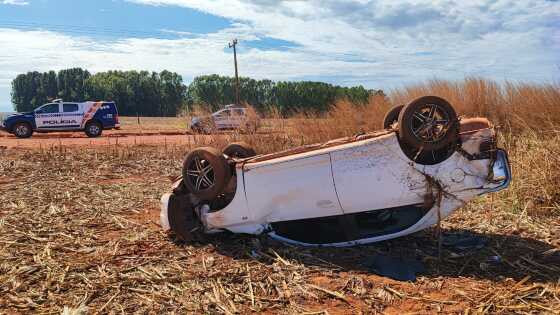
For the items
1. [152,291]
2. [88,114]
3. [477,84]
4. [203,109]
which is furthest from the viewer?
[88,114]

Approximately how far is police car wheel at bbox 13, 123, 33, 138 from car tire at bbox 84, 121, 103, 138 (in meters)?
2.55

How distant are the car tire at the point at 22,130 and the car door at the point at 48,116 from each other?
0.48 meters

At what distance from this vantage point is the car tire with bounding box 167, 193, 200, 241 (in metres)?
5.00

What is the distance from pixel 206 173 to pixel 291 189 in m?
0.87

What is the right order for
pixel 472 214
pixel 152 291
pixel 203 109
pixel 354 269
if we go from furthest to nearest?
1. pixel 203 109
2. pixel 472 214
3. pixel 354 269
4. pixel 152 291

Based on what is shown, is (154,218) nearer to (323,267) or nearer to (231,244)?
(231,244)

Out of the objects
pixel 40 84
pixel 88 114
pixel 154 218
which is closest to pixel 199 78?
pixel 40 84

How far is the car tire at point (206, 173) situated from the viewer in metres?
4.76

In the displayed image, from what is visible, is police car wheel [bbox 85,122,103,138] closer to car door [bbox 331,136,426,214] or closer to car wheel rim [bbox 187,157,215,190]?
car wheel rim [bbox 187,157,215,190]

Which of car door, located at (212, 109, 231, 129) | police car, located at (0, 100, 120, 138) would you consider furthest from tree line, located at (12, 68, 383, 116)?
car door, located at (212, 109, 231, 129)

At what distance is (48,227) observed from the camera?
5613 millimetres

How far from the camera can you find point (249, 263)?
4.44m

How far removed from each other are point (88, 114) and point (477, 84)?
19.2 m

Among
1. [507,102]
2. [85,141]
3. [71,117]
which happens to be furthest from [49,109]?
[507,102]
